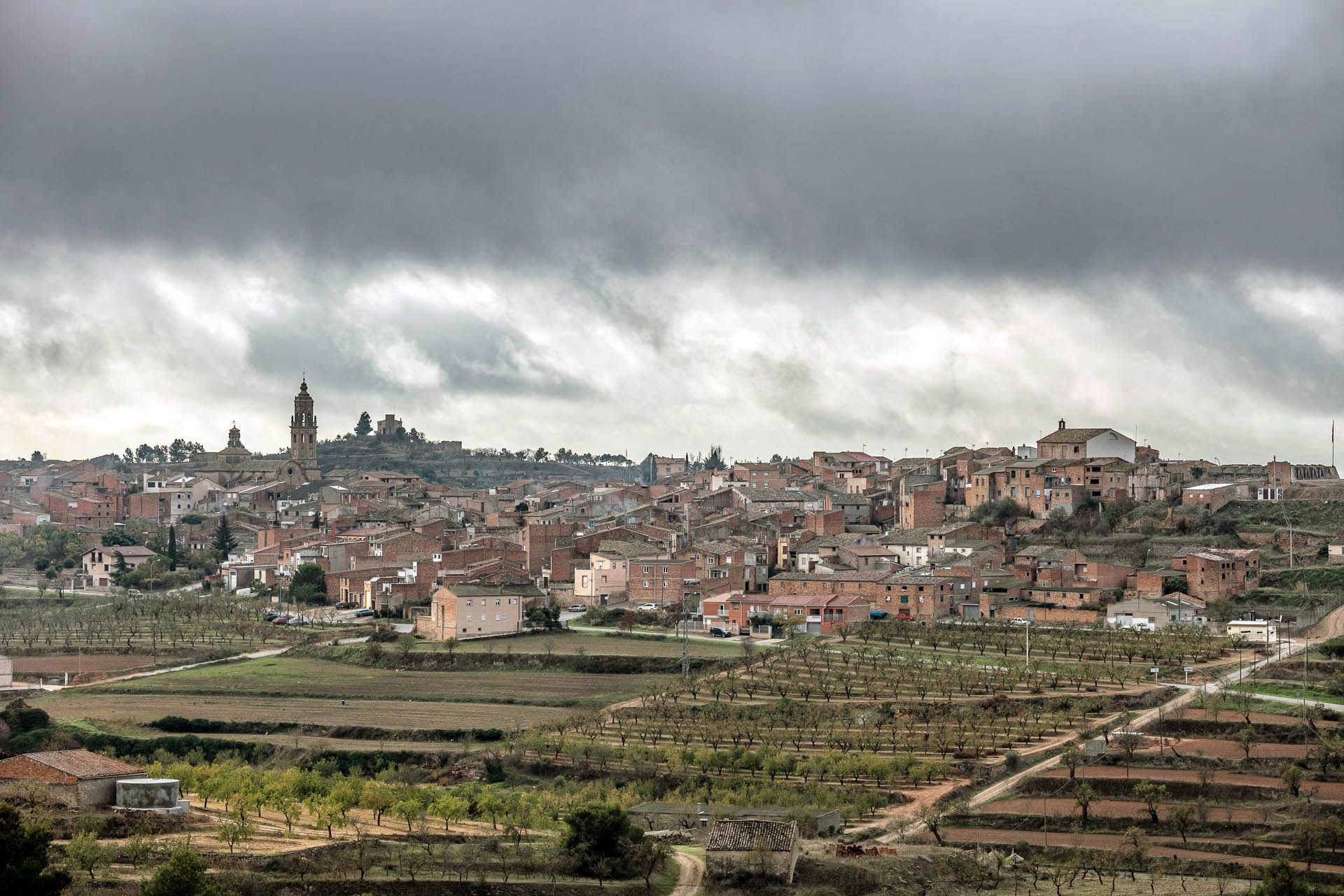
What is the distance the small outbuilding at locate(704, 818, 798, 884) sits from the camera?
25656mm

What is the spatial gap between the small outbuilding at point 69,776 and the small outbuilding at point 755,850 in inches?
455

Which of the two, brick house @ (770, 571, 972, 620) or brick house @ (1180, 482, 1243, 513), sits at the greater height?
brick house @ (1180, 482, 1243, 513)

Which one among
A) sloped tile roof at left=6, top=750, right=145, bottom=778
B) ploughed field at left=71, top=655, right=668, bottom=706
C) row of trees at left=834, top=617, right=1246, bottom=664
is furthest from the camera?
ploughed field at left=71, top=655, right=668, bottom=706

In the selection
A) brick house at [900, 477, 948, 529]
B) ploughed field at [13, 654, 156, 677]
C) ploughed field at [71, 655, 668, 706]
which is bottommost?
ploughed field at [71, 655, 668, 706]

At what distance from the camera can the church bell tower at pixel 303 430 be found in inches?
4171

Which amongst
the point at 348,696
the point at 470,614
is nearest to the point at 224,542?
the point at 470,614

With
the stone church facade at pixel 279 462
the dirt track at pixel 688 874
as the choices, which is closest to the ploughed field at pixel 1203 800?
the dirt track at pixel 688 874

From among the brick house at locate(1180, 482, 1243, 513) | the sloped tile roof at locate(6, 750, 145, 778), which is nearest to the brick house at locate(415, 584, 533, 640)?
the sloped tile roof at locate(6, 750, 145, 778)

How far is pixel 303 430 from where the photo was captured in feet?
349

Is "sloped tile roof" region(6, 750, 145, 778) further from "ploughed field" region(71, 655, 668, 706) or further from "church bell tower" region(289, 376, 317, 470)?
"church bell tower" region(289, 376, 317, 470)

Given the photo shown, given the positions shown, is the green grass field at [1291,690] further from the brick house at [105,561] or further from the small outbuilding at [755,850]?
the brick house at [105,561]

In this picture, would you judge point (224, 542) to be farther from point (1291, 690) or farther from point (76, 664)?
point (1291, 690)

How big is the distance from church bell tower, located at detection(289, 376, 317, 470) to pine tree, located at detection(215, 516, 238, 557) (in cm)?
3178

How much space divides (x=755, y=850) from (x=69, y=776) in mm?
12989
